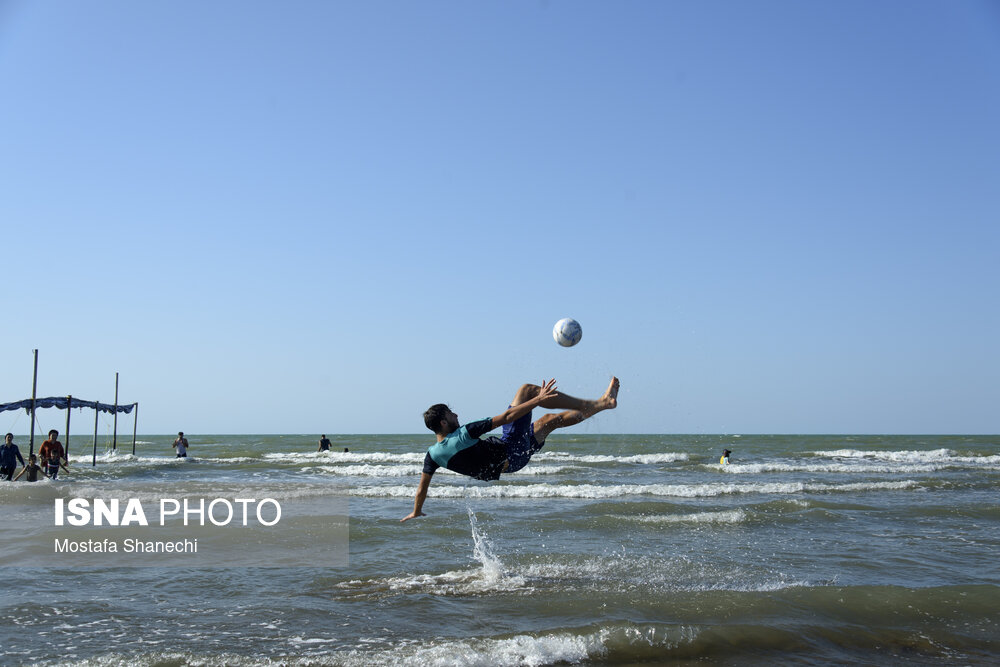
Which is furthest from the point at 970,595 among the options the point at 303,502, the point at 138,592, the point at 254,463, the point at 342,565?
the point at 254,463

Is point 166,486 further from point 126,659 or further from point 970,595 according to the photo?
point 970,595

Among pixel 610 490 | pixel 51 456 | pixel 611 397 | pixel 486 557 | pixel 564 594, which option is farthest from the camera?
pixel 51 456

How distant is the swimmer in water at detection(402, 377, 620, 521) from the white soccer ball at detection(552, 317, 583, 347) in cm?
146

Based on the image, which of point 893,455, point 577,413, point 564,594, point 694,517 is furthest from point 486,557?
point 893,455

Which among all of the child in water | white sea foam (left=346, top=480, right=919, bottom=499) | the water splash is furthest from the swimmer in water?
the child in water

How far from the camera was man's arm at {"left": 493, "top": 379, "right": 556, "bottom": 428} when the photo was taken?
7250mm

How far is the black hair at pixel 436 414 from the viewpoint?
8102 mm

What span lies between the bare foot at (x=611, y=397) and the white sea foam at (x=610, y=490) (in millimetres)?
12371

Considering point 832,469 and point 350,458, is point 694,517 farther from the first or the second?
point 350,458

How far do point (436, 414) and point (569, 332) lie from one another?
7.85ft

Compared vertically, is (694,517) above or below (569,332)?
below

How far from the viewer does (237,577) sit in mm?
10242

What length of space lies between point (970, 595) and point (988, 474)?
23823 mm

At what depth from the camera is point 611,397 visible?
7.90 metres
